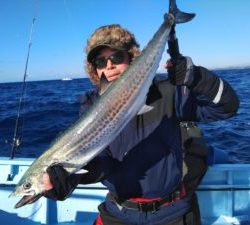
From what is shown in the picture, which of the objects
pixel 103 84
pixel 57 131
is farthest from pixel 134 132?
pixel 57 131

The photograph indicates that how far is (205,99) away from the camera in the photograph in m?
3.04

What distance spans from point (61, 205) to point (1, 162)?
3.07 ft

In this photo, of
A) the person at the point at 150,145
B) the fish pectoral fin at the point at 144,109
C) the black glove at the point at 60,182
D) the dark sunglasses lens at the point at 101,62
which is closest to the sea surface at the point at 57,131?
the dark sunglasses lens at the point at 101,62

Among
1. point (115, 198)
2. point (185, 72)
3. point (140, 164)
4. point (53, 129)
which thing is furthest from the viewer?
point (53, 129)

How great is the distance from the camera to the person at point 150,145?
2.96m

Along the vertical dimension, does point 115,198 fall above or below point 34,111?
below

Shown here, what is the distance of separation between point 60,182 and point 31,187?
0.26 m

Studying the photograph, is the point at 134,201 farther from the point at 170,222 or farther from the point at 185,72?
the point at 185,72

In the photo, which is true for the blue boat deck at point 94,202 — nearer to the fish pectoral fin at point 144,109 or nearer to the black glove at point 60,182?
the black glove at point 60,182

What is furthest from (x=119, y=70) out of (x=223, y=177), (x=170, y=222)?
(x=223, y=177)

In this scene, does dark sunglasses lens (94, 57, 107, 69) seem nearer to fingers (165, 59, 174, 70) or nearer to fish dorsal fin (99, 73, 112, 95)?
fish dorsal fin (99, 73, 112, 95)

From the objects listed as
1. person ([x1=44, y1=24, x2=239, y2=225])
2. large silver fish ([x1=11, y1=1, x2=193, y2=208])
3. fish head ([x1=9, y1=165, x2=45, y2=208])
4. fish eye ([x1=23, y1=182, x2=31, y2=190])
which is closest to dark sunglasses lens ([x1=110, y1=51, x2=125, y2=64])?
person ([x1=44, y1=24, x2=239, y2=225])

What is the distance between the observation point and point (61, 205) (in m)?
5.03

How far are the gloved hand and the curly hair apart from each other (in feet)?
1.59
